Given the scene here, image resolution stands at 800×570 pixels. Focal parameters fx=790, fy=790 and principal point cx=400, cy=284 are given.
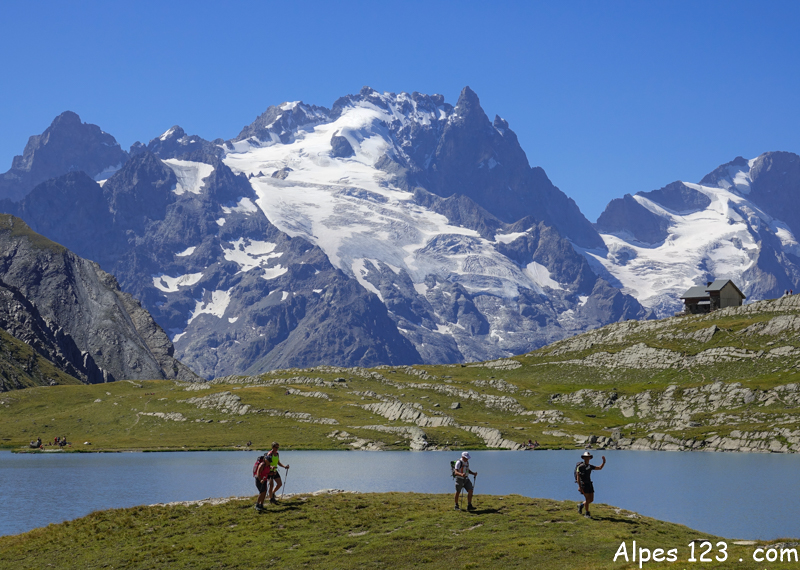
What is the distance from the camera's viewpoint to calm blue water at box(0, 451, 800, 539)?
198 ft

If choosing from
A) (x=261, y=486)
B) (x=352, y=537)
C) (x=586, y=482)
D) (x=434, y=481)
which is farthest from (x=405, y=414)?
(x=352, y=537)

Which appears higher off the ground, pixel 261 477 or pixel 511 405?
pixel 511 405

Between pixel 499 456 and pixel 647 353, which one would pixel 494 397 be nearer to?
pixel 647 353

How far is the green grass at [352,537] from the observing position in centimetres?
3722

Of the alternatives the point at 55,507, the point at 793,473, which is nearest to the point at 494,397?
the point at 793,473

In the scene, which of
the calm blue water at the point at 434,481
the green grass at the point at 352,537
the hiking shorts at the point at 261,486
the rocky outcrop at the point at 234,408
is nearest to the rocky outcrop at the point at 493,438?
the calm blue water at the point at 434,481

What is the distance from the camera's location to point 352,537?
4222 centimetres

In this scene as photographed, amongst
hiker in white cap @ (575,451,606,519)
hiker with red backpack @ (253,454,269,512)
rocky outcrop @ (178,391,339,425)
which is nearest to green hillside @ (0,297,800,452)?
rocky outcrop @ (178,391,339,425)

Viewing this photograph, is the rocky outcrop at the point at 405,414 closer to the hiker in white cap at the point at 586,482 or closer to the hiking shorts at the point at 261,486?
the hiking shorts at the point at 261,486

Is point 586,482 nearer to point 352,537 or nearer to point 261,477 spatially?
point 352,537

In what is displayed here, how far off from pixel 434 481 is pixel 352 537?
134ft

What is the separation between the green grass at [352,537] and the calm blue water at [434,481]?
6.61 m

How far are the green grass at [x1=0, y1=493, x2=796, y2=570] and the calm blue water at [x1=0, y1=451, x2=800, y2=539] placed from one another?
21.7ft

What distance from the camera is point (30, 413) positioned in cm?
16762
